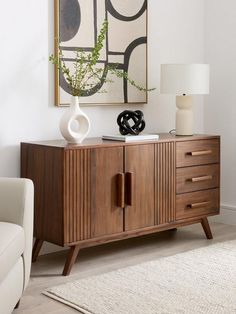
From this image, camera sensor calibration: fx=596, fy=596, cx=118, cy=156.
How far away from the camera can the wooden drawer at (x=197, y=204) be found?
3863 millimetres

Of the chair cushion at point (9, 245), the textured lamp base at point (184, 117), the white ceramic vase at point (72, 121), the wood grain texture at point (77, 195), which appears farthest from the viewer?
the textured lamp base at point (184, 117)

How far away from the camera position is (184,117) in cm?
402

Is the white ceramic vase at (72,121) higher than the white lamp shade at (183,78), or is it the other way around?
the white lamp shade at (183,78)

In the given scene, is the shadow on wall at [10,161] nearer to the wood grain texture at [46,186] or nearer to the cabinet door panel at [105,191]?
the wood grain texture at [46,186]

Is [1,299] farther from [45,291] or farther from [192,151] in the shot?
[192,151]

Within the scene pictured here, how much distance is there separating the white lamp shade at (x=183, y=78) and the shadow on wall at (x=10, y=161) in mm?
1087

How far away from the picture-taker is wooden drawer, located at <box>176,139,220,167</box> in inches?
151

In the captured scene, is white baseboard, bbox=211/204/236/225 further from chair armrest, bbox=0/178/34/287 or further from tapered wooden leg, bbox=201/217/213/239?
chair armrest, bbox=0/178/34/287

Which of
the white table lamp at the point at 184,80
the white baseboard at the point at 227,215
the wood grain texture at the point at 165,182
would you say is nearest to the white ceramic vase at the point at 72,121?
the wood grain texture at the point at 165,182

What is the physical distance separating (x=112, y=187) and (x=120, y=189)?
0.05 m

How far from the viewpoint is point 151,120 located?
14.1 feet

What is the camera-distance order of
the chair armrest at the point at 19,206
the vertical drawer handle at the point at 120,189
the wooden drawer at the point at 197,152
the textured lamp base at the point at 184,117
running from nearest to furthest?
1. the chair armrest at the point at 19,206
2. the vertical drawer handle at the point at 120,189
3. the wooden drawer at the point at 197,152
4. the textured lamp base at the point at 184,117

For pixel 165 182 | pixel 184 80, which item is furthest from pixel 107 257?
pixel 184 80

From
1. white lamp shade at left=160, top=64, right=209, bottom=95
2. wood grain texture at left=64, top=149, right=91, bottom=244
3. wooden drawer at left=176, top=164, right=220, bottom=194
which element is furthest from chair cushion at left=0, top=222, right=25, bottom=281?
white lamp shade at left=160, top=64, right=209, bottom=95
